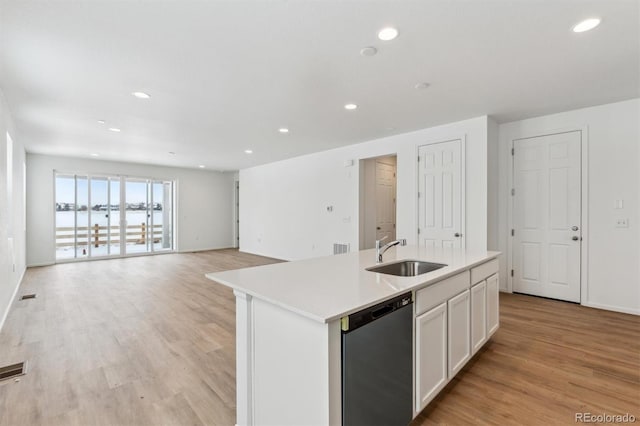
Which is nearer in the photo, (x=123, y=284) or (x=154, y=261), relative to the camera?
(x=123, y=284)

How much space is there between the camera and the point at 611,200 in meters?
3.79

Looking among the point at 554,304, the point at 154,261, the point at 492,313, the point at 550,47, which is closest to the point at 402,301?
the point at 492,313

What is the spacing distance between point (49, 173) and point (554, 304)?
10.5m

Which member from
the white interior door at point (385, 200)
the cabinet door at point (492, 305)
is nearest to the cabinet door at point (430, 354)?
the cabinet door at point (492, 305)

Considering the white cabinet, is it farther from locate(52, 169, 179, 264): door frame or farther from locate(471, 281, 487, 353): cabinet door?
locate(52, 169, 179, 264): door frame

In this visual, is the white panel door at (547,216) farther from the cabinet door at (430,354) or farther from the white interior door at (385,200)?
the cabinet door at (430,354)

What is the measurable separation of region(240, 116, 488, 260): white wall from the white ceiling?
60 cm

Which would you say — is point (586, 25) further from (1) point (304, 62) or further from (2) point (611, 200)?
(2) point (611, 200)

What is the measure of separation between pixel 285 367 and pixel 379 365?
1.51ft

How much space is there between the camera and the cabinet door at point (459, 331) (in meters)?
2.04

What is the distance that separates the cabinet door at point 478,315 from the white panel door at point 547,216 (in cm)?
249

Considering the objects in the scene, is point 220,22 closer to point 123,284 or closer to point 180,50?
point 180,50

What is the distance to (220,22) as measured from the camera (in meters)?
2.10

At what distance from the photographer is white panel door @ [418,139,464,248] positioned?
4527mm
